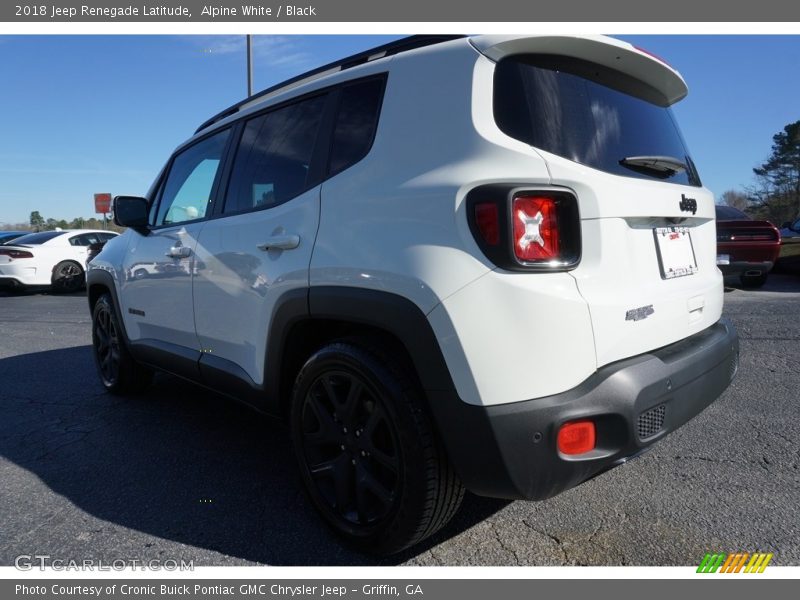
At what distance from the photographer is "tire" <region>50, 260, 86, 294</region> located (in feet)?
41.4

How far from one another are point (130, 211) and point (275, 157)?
4.85 ft

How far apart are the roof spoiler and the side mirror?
264 cm

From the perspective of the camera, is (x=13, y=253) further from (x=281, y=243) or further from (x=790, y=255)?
(x=790, y=255)

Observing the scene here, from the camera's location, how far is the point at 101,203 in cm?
2427

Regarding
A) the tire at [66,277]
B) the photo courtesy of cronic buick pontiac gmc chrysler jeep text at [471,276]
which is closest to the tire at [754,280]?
the photo courtesy of cronic buick pontiac gmc chrysler jeep text at [471,276]

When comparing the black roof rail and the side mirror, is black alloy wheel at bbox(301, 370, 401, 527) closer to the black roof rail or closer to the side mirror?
the black roof rail

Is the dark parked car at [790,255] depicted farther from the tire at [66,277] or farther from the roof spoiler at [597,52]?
the tire at [66,277]

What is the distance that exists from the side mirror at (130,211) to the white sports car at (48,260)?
10.5 metres

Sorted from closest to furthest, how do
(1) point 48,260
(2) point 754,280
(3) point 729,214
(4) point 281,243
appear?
(4) point 281,243 < (3) point 729,214 < (2) point 754,280 < (1) point 48,260

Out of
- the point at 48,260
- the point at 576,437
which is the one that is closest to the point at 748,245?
the point at 576,437

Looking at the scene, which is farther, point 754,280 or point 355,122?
point 754,280

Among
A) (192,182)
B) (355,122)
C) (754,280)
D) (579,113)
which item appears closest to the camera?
(579,113)

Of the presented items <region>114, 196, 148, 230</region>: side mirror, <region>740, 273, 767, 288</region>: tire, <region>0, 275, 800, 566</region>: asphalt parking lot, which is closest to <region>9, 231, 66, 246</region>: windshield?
<region>0, 275, 800, 566</region>: asphalt parking lot
